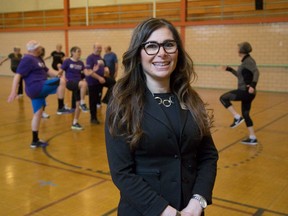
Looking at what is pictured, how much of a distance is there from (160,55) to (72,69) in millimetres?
6404

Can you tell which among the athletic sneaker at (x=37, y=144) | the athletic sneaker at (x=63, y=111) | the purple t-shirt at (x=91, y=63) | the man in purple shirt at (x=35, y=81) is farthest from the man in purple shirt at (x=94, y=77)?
the athletic sneaker at (x=37, y=144)

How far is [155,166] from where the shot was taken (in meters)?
1.71

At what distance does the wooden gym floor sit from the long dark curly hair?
6.41 ft

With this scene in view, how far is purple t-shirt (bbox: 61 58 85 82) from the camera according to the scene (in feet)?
25.7

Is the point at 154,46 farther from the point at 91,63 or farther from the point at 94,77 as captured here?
the point at 91,63

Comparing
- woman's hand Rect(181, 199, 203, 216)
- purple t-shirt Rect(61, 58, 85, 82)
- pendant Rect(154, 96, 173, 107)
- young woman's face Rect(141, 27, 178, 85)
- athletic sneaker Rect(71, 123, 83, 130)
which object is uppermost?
young woman's face Rect(141, 27, 178, 85)

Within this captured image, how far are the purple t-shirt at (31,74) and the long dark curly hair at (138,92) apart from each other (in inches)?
167

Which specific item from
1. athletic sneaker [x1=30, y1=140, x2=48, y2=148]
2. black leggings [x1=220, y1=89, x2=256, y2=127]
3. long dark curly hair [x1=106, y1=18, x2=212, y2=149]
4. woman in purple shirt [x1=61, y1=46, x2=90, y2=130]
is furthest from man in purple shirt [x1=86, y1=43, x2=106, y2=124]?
long dark curly hair [x1=106, y1=18, x2=212, y2=149]

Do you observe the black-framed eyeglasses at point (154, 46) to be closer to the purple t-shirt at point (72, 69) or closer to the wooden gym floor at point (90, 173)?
the wooden gym floor at point (90, 173)

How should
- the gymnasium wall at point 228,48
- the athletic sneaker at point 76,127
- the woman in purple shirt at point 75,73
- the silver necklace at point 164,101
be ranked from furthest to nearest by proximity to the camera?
the gymnasium wall at point 228,48, the woman in purple shirt at point 75,73, the athletic sneaker at point 76,127, the silver necklace at point 164,101

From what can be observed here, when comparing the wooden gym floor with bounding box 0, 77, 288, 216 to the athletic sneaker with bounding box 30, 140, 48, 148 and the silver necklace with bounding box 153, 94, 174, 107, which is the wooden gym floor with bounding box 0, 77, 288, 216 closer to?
the athletic sneaker with bounding box 30, 140, 48, 148

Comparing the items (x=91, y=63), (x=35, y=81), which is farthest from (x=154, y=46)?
(x=91, y=63)

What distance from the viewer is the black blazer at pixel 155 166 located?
5.45 ft

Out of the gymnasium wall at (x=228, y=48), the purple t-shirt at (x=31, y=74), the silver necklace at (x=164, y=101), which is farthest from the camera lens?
the gymnasium wall at (x=228, y=48)
